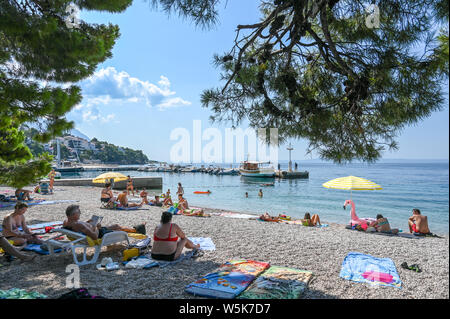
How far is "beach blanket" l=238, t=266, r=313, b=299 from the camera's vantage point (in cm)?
332

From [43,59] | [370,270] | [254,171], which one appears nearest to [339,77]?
[370,270]

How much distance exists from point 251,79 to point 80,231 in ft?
12.1

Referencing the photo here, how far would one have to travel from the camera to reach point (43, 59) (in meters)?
4.12

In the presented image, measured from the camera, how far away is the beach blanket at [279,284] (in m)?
3.32

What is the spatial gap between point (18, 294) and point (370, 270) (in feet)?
14.5

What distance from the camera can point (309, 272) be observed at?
13.7ft

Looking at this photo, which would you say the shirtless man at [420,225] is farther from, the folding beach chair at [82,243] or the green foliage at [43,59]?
the green foliage at [43,59]

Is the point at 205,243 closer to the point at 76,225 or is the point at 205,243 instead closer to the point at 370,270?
the point at 76,225

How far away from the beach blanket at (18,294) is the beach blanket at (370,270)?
12.1 feet

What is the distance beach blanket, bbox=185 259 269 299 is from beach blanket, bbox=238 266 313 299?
0.30ft

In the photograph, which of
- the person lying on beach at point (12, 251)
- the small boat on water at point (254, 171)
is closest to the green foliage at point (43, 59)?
the person lying on beach at point (12, 251)

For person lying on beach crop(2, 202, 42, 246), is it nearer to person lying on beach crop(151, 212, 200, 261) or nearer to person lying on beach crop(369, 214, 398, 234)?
person lying on beach crop(151, 212, 200, 261)
